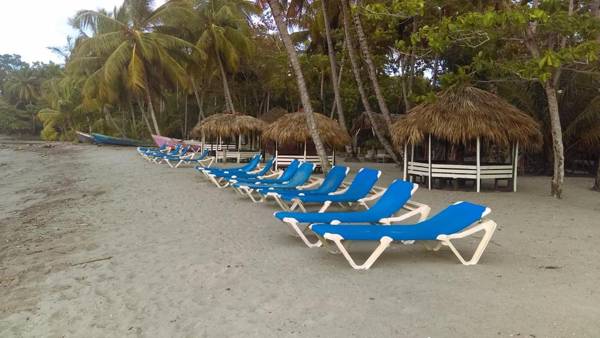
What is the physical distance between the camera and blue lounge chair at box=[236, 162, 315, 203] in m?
7.97

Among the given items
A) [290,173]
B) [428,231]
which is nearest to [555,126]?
[290,173]

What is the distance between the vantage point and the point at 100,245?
17.0 feet

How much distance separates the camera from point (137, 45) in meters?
22.9

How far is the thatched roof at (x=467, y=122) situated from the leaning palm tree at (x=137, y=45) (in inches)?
Result: 529

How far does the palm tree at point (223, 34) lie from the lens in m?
21.2

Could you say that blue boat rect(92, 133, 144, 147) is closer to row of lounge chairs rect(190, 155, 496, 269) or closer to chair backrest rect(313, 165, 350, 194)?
row of lounge chairs rect(190, 155, 496, 269)

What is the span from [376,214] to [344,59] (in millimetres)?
14500

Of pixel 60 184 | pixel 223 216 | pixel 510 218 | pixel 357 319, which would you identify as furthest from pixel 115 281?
pixel 60 184

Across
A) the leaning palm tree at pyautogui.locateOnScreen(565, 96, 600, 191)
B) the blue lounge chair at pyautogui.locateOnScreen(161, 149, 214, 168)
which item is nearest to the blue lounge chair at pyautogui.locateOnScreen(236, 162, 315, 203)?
the blue lounge chair at pyautogui.locateOnScreen(161, 149, 214, 168)

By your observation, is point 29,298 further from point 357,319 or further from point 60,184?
point 60,184

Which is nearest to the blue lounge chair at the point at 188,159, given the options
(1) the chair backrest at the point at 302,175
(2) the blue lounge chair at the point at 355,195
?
(1) the chair backrest at the point at 302,175

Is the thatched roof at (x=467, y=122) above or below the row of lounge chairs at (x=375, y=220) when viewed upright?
above

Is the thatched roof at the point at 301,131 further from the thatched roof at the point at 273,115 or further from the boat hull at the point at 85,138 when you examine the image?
the boat hull at the point at 85,138

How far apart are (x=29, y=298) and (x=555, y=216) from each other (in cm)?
684
